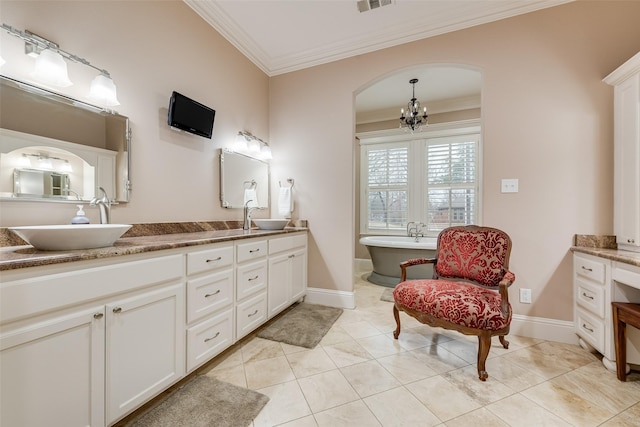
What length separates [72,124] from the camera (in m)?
1.45

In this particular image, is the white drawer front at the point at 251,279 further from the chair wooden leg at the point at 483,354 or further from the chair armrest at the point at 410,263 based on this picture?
the chair wooden leg at the point at 483,354

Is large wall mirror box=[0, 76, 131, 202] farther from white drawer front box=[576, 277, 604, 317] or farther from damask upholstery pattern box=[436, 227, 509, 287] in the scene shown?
white drawer front box=[576, 277, 604, 317]

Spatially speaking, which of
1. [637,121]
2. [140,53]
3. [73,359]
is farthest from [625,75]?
[73,359]

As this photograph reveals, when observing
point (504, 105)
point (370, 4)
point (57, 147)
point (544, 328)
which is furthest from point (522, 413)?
point (370, 4)

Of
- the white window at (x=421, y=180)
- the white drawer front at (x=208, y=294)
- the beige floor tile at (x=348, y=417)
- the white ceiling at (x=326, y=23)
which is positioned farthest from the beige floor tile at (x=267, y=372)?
the white window at (x=421, y=180)

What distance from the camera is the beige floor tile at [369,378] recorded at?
151 cm

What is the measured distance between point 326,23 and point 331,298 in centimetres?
280

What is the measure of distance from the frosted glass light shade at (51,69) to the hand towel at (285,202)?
1914mm

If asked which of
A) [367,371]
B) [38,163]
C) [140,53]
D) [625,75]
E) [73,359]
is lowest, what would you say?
[367,371]

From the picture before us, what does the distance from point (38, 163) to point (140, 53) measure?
0.99 metres

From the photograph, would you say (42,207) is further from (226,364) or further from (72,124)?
(226,364)

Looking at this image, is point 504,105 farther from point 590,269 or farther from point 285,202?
point 285,202

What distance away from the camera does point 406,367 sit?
1.72m

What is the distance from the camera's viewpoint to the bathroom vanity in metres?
0.86
